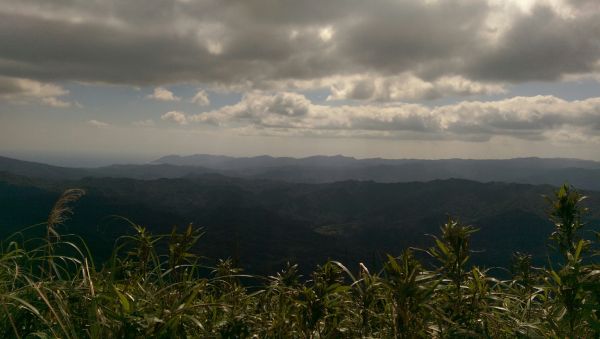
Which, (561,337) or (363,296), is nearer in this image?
(561,337)

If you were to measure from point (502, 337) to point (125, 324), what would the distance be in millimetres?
2870

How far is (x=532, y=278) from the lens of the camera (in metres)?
5.32

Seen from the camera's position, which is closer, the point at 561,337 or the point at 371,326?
the point at 561,337

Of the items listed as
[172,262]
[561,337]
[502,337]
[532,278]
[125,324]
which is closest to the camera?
[125,324]

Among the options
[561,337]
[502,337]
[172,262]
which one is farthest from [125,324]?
[561,337]

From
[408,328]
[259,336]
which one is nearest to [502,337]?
[408,328]

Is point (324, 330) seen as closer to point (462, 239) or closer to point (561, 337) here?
point (462, 239)

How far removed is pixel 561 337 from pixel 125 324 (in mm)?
3102

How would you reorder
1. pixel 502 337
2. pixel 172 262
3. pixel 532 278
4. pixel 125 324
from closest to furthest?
pixel 125 324, pixel 502 337, pixel 172 262, pixel 532 278

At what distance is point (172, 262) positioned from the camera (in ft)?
11.7

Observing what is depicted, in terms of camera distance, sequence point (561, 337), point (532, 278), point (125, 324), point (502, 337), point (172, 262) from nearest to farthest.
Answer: point (125, 324) → point (561, 337) → point (502, 337) → point (172, 262) → point (532, 278)

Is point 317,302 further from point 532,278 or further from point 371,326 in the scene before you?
point 532,278

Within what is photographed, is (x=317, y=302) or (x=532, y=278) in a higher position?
(x=317, y=302)

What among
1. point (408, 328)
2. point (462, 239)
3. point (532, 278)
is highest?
point (462, 239)
